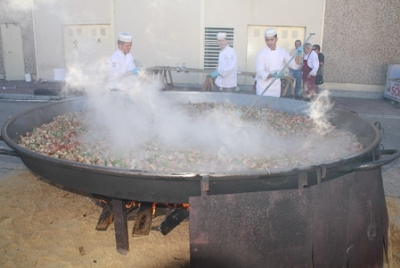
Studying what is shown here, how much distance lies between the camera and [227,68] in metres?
7.52

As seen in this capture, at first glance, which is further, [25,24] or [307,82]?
[25,24]

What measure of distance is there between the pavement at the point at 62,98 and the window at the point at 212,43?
13.7 feet

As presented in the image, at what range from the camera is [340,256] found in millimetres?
2732

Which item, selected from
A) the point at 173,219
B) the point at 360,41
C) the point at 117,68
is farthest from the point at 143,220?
the point at 360,41

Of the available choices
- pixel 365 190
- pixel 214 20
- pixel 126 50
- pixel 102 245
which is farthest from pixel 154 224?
pixel 214 20

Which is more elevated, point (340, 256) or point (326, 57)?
point (326, 57)

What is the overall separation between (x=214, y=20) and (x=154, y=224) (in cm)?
986

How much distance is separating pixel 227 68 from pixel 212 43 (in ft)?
17.0

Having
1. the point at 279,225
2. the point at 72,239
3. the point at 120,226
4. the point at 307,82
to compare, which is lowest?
the point at 72,239

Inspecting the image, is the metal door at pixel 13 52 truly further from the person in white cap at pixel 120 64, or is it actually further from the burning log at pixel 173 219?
the burning log at pixel 173 219

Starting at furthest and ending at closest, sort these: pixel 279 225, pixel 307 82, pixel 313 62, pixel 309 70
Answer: pixel 307 82, pixel 309 70, pixel 313 62, pixel 279 225

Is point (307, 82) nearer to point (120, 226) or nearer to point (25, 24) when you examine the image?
point (120, 226)

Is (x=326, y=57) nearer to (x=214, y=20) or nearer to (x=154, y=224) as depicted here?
(x=214, y=20)

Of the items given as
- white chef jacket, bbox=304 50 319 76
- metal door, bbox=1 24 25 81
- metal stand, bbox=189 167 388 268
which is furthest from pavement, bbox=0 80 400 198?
metal stand, bbox=189 167 388 268
